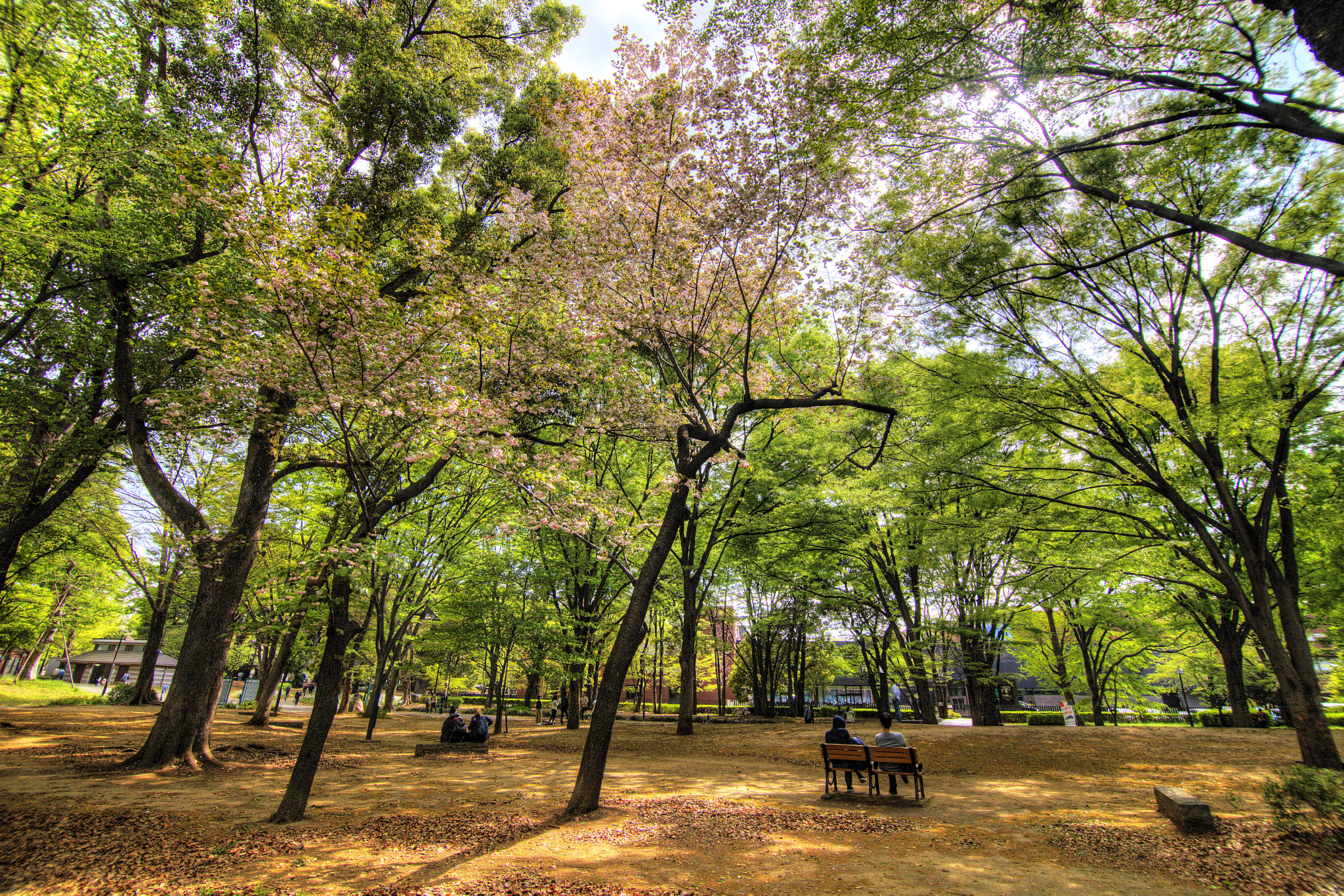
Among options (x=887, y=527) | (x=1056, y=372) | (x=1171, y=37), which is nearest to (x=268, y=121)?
(x=1171, y=37)

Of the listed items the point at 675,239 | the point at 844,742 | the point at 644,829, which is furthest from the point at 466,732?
the point at 675,239

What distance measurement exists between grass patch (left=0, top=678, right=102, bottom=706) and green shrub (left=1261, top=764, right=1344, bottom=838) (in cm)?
3483

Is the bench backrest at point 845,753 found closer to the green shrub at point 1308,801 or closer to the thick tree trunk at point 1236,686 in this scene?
the green shrub at point 1308,801

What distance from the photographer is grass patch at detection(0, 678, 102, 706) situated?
22500mm

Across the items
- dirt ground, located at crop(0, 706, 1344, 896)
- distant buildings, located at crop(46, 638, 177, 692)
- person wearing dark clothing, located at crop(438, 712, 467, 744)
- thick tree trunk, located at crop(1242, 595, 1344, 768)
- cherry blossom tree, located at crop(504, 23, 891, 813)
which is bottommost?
distant buildings, located at crop(46, 638, 177, 692)

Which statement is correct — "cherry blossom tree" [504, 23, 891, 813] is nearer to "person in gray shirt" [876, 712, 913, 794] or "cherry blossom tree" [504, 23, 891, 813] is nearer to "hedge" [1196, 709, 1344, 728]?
"person in gray shirt" [876, 712, 913, 794]

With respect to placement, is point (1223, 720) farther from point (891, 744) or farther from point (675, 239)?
point (675, 239)

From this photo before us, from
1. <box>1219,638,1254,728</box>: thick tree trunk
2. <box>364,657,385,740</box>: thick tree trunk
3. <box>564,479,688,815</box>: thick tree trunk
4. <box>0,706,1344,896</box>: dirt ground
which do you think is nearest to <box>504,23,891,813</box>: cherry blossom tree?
<box>564,479,688,815</box>: thick tree trunk

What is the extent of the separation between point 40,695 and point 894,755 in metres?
39.4

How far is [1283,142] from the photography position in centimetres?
826

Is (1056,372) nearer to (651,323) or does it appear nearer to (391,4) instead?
(651,323)

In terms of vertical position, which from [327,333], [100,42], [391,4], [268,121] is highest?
[391,4]

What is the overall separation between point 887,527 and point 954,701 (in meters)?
54.9

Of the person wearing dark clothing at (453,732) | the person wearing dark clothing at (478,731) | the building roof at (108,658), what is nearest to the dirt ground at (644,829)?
the person wearing dark clothing at (478,731)
